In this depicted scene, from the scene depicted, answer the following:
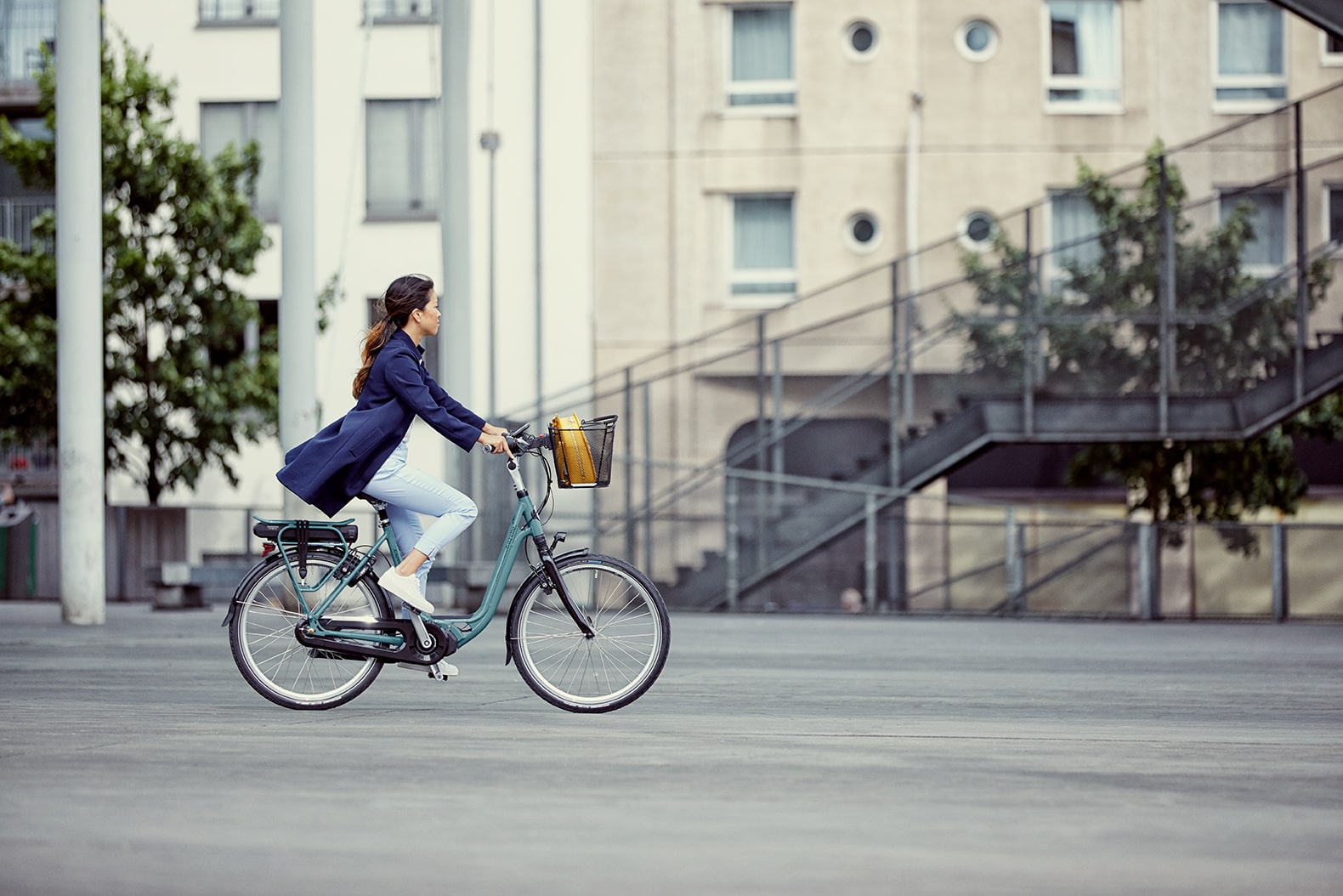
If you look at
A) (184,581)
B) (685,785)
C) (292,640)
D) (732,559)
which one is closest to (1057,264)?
(732,559)

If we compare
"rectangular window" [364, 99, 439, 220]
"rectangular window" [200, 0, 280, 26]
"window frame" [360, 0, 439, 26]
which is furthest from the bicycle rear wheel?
"rectangular window" [200, 0, 280, 26]

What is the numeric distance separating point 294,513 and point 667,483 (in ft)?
20.1

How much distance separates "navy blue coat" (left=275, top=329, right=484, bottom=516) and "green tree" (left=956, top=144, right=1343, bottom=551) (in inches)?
466

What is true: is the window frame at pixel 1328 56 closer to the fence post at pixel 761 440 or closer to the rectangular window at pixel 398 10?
the fence post at pixel 761 440

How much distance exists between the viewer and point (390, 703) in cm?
872

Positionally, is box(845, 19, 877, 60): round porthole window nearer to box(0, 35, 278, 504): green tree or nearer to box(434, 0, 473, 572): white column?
box(0, 35, 278, 504): green tree

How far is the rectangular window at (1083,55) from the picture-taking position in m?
28.8

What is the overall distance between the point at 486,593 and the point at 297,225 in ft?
28.5

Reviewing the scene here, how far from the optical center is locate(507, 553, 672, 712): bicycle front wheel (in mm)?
8148

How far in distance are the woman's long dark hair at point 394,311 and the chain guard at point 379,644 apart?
100 cm

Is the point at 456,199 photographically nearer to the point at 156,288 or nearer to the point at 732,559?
the point at 732,559

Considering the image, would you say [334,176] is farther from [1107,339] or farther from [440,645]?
[440,645]

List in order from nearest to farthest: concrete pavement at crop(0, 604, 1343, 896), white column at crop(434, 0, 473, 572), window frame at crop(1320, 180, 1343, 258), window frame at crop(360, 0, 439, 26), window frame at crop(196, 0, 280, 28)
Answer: concrete pavement at crop(0, 604, 1343, 896), window frame at crop(1320, 180, 1343, 258), white column at crop(434, 0, 473, 572), window frame at crop(360, 0, 439, 26), window frame at crop(196, 0, 280, 28)

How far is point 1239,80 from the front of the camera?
28500mm
